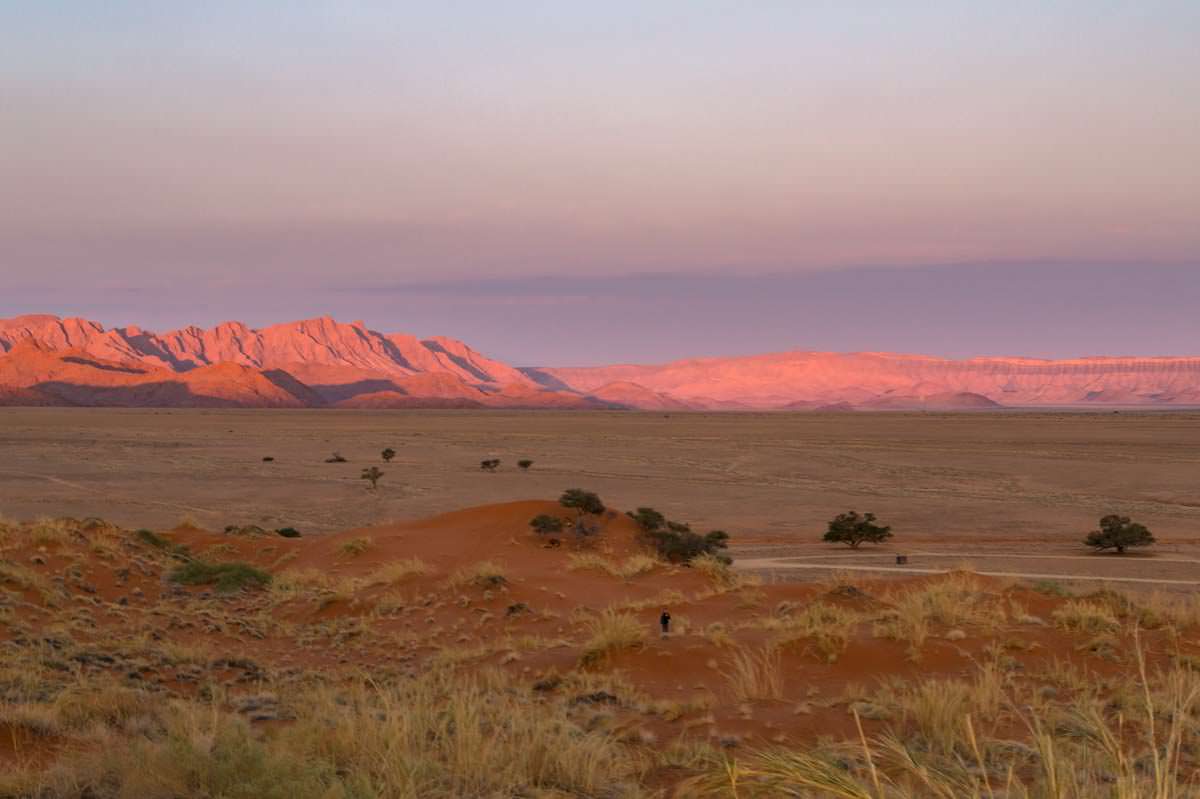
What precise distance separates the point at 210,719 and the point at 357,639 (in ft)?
25.8

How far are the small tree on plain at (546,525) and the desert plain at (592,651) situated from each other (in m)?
0.17

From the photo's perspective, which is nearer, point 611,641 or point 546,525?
point 611,641

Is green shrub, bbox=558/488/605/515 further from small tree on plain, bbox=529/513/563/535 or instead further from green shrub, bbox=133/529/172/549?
green shrub, bbox=133/529/172/549

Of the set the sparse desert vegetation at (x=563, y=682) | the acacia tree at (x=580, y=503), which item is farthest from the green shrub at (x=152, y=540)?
the acacia tree at (x=580, y=503)

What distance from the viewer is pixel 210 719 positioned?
6449 millimetres

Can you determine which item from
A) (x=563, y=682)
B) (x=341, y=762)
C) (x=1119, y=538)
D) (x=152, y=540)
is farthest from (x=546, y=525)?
(x=341, y=762)

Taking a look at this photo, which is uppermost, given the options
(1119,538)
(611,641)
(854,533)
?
(611,641)

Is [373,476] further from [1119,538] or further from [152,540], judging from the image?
[1119,538]

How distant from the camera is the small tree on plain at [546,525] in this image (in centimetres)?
2356

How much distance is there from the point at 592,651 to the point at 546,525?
13.4 metres

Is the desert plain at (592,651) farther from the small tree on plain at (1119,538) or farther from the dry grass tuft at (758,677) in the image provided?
the small tree on plain at (1119,538)

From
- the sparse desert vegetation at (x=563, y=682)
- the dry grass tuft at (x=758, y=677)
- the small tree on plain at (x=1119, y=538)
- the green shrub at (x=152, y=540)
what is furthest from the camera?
the small tree on plain at (x=1119, y=538)

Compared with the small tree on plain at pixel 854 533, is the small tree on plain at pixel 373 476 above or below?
below

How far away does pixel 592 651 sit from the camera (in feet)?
34.0
